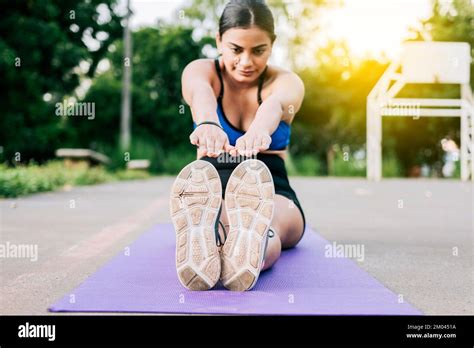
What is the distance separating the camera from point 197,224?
2605 millimetres

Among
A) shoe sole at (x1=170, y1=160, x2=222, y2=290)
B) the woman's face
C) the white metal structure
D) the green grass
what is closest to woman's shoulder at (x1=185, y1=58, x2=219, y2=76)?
the woman's face

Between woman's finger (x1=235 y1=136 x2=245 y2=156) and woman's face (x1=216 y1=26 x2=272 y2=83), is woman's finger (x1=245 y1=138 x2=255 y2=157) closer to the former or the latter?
woman's finger (x1=235 y1=136 x2=245 y2=156)

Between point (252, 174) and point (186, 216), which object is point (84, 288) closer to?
point (186, 216)

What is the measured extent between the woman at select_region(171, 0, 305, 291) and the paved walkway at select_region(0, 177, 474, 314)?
60 centimetres

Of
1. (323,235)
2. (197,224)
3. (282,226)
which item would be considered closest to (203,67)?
(282,226)

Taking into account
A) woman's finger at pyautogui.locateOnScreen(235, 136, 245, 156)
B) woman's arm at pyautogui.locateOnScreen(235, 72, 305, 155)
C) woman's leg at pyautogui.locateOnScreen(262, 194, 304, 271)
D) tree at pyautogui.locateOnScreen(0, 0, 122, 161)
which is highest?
tree at pyautogui.locateOnScreen(0, 0, 122, 161)

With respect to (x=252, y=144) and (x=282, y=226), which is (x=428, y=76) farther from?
(x=252, y=144)

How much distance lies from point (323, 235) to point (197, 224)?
237cm

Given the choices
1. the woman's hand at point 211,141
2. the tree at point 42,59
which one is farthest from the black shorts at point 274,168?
the tree at point 42,59

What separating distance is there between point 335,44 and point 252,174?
23214 mm

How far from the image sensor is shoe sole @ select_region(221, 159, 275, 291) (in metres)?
2.55

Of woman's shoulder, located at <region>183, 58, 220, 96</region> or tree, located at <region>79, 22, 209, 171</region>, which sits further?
tree, located at <region>79, 22, 209, 171</region>

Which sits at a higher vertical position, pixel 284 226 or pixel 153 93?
pixel 153 93

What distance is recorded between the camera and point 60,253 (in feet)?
12.4
